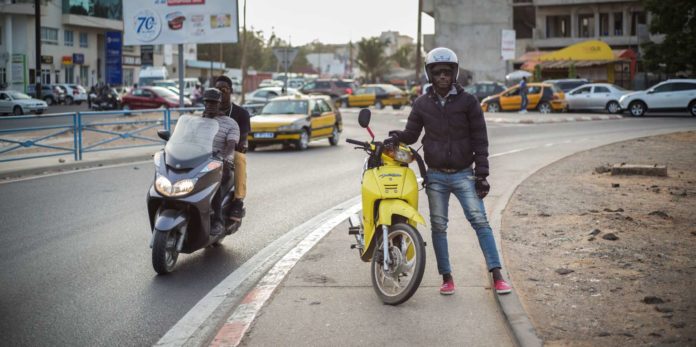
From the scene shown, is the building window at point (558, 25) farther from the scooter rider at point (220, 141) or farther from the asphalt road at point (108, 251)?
the scooter rider at point (220, 141)

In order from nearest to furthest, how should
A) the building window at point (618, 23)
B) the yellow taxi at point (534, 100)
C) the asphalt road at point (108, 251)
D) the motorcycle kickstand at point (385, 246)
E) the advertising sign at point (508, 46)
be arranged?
the asphalt road at point (108, 251), the motorcycle kickstand at point (385, 246), the yellow taxi at point (534, 100), the advertising sign at point (508, 46), the building window at point (618, 23)

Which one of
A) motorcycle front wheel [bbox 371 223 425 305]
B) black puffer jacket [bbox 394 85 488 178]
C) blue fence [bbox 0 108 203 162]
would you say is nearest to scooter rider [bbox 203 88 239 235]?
motorcycle front wheel [bbox 371 223 425 305]

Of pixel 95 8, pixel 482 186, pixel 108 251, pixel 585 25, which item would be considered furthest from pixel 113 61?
pixel 482 186

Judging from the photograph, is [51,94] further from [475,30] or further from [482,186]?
[482,186]

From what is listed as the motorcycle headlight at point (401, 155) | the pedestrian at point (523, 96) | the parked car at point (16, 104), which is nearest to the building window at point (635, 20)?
the pedestrian at point (523, 96)

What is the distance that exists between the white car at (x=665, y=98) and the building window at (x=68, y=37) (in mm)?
51282

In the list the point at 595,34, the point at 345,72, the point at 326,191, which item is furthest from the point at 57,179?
the point at 345,72

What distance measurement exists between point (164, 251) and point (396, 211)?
219 cm

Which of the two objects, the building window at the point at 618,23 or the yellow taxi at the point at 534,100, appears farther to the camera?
the building window at the point at 618,23

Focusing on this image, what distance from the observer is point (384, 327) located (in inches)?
216

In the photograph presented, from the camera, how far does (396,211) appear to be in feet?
19.3

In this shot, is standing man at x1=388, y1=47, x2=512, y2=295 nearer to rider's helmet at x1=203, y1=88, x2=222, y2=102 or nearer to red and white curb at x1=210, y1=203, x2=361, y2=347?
red and white curb at x1=210, y1=203, x2=361, y2=347

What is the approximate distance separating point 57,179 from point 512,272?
10.1 metres

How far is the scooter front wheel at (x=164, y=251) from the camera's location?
23.0 ft
